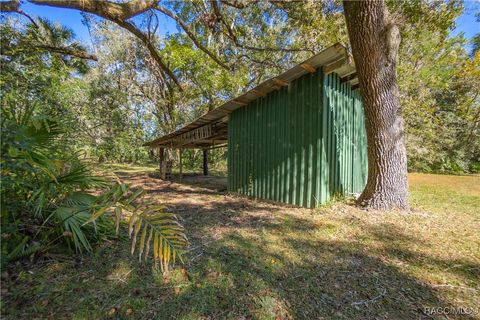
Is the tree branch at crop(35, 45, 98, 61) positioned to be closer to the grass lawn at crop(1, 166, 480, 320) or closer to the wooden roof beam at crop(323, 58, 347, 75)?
→ the grass lawn at crop(1, 166, 480, 320)

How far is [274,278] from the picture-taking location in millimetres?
2316

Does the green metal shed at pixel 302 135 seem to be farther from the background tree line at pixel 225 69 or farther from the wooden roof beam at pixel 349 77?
the background tree line at pixel 225 69

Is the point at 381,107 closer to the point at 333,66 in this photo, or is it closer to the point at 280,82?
the point at 333,66

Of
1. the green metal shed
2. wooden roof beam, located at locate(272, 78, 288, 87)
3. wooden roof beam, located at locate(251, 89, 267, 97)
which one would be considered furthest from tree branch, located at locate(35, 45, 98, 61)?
wooden roof beam, located at locate(272, 78, 288, 87)

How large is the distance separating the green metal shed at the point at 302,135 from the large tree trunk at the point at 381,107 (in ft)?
1.42

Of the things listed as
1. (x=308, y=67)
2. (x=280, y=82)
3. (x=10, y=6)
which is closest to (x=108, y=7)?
(x=10, y=6)

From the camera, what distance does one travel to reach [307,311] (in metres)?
1.87

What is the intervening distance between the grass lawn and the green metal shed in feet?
4.88

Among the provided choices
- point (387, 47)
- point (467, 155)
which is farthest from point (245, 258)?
point (467, 155)

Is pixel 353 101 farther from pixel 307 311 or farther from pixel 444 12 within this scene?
pixel 307 311

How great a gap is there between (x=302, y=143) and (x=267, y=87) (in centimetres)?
165

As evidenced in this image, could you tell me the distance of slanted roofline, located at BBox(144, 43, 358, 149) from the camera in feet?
14.2

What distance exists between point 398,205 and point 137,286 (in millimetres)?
4597

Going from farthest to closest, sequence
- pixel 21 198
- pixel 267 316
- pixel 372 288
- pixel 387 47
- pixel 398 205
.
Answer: pixel 398 205 → pixel 387 47 → pixel 21 198 → pixel 372 288 → pixel 267 316
